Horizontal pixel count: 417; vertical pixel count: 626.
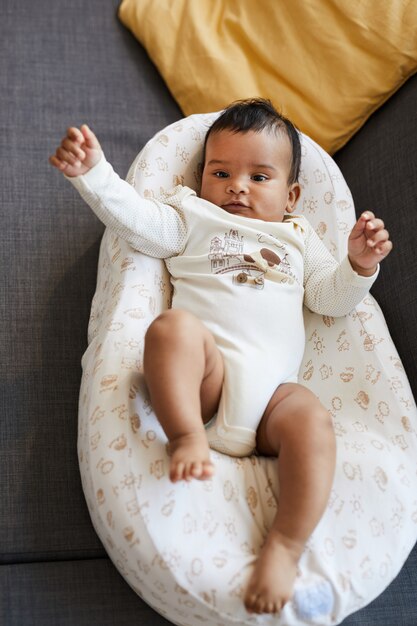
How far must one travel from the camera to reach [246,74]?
1.91m

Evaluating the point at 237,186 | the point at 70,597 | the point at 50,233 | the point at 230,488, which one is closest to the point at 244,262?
the point at 237,186

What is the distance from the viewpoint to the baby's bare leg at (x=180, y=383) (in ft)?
3.72

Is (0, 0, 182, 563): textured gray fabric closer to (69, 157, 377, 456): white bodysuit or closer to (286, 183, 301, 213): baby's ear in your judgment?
(69, 157, 377, 456): white bodysuit

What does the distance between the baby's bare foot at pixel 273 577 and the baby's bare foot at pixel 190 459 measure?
14cm

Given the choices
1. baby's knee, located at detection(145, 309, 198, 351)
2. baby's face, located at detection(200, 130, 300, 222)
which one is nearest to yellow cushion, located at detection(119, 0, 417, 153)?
baby's face, located at detection(200, 130, 300, 222)

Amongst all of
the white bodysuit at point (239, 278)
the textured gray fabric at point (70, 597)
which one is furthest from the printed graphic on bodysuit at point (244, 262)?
the textured gray fabric at point (70, 597)

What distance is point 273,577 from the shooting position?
1.11m

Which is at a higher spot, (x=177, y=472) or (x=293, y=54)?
(x=293, y=54)

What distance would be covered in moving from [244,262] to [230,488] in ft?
1.34

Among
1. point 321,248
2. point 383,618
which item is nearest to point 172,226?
point 321,248

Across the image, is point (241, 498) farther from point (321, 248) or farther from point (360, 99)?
point (360, 99)

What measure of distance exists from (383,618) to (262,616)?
312 mm

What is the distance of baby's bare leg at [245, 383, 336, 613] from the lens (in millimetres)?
1105

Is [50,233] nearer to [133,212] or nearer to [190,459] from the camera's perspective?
[133,212]
